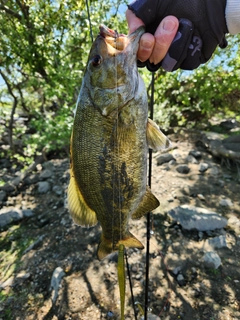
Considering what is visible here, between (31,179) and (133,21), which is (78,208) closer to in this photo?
(133,21)

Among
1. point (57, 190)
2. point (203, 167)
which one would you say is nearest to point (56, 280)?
point (57, 190)

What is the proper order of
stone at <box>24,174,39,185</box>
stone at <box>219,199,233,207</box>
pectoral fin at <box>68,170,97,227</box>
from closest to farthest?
pectoral fin at <box>68,170,97,227</box>
stone at <box>219,199,233,207</box>
stone at <box>24,174,39,185</box>

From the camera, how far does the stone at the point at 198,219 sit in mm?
4363

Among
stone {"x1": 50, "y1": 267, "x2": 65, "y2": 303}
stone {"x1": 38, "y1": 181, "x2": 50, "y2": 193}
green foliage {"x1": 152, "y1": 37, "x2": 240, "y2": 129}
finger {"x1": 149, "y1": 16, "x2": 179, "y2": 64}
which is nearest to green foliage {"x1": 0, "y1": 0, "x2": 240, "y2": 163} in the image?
green foliage {"x1": 152, "y1": 37, "x2": 240, "y2": 129}

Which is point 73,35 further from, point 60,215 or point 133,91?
point 133,91

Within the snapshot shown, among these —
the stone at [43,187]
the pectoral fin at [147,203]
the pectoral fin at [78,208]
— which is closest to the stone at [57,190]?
the stone at [43,187]

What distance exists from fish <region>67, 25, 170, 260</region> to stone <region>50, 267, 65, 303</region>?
204cm

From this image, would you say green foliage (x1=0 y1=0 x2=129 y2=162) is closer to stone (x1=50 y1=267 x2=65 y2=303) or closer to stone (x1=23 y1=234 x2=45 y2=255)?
stone (x1=23 y1=234 x2=45 y2=255)

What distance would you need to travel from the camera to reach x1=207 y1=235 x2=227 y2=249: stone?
13.3 feet

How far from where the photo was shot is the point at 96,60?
1.79m

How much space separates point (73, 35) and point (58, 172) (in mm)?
3848

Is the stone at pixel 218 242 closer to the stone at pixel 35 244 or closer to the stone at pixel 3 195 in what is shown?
the stone at pixel 35 244

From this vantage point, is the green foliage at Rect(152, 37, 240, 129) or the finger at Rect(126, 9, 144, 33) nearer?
the finger at Rect(126, 9, 144, 33)

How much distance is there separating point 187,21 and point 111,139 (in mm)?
1025
